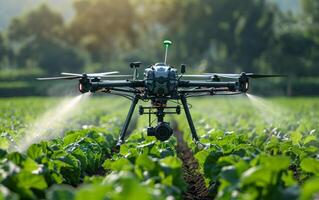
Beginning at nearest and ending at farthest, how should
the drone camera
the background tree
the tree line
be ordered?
the drone camera
the tree line
the background tree

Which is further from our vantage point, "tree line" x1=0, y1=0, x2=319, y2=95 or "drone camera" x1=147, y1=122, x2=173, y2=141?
"tree line" x1=0, y1=0, x2=319, y2=95

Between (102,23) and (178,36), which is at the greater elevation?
(102,23)

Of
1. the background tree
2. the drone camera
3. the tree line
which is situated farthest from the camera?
the background tree

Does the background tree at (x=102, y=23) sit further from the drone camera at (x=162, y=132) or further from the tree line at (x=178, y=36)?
the drone camera at (x=162, y=132)

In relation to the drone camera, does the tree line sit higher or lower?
higher

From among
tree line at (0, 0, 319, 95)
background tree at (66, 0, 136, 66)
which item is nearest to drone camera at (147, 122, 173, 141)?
tree line at (0, 0, 319, 95)

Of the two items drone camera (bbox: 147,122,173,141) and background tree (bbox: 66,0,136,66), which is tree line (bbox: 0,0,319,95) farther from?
drone camera (bbox: 147,122,173,141)

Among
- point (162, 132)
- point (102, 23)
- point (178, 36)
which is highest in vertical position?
point (102, 23)

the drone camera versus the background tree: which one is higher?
the background tree

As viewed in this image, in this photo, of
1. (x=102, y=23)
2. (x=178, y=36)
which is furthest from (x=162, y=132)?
(x=102, y=23)

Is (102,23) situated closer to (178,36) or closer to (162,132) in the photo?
(178,36)

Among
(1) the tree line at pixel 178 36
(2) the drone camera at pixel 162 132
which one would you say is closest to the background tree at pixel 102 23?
(1) the tree line at pixel 178 36
